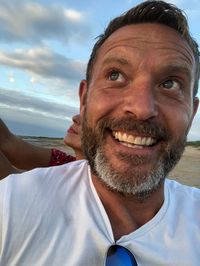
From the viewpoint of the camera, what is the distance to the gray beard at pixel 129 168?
192 cm

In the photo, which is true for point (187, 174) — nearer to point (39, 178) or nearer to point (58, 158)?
point (58, 158)

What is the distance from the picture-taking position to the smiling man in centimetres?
175

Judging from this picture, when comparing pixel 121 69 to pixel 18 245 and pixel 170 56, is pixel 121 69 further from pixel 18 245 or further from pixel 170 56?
pixel 18 245

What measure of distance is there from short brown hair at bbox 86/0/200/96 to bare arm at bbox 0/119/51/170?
53.9 inches

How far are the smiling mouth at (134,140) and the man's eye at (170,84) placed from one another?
0.32 m

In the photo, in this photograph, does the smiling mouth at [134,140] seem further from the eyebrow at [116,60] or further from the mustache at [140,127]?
the eyebrow at [116,60]

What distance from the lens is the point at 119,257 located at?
1.75 m

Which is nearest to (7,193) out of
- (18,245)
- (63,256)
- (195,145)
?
(18,245)

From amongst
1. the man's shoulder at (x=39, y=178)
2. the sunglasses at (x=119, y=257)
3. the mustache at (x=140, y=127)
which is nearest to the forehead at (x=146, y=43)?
the mustache at (x=140, y=127)

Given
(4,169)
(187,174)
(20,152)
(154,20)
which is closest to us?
(154,20)

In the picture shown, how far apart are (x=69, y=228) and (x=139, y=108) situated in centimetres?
64

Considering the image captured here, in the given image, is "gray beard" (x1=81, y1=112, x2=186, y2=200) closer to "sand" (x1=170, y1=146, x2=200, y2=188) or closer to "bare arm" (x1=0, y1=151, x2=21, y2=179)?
"bare arm" (x1=0, y1=151, x2=21, y2=179)

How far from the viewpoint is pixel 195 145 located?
24.5 meters

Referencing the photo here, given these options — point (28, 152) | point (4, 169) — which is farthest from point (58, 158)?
point (4, 169)
